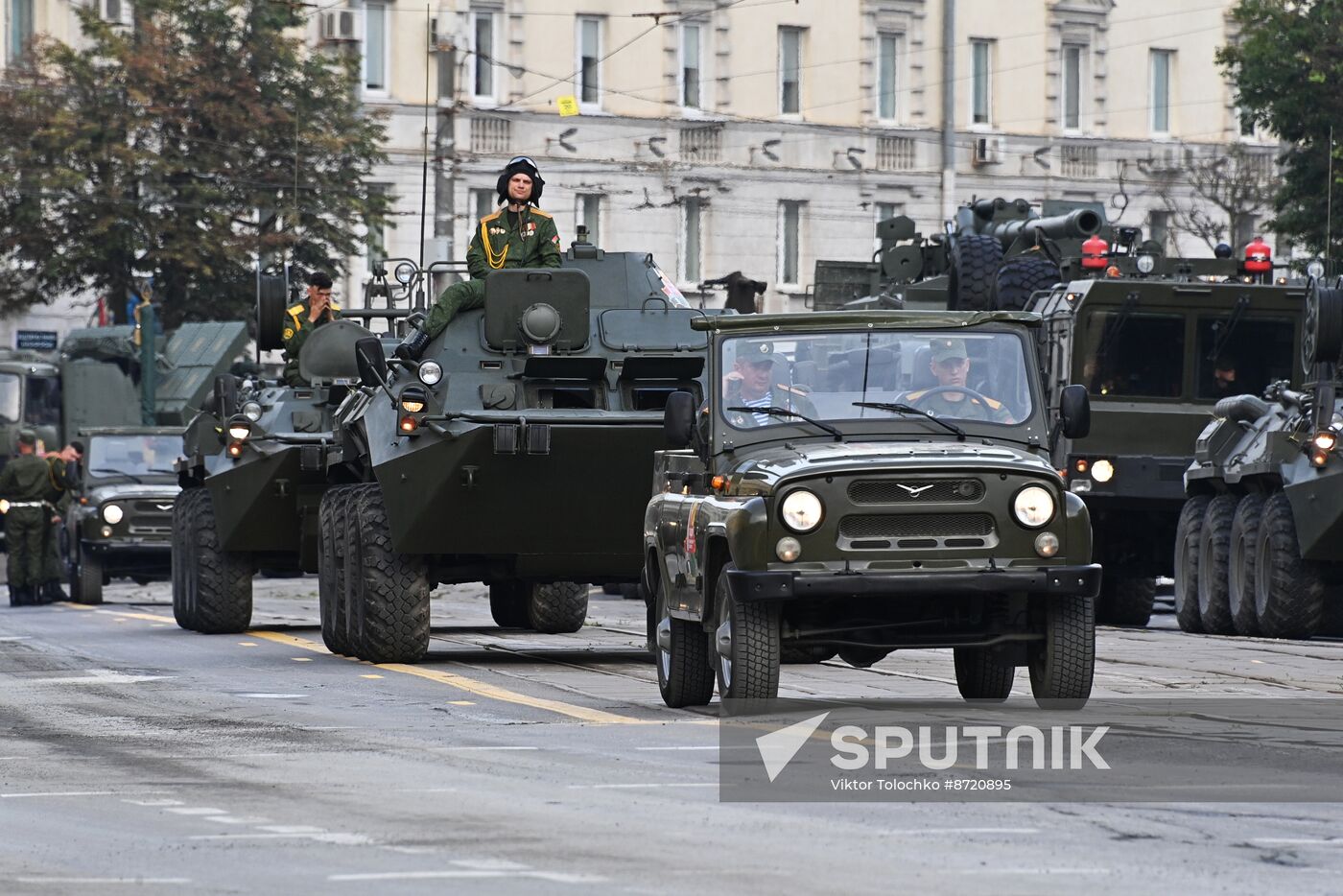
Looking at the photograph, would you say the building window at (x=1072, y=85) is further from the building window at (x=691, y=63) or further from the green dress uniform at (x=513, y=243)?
the green dress uniform at (x=513, y=243)

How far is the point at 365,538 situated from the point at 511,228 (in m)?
2.18

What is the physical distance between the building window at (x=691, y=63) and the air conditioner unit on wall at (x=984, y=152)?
627cm

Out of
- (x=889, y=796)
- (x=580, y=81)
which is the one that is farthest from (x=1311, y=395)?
(x=580, y=81)

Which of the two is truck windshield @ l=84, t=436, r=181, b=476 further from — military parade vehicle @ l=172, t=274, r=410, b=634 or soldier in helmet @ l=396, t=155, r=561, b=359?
soldier in helmet @ l=396, t=155, r=561, b=359

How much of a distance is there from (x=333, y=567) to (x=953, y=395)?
6.42 metres

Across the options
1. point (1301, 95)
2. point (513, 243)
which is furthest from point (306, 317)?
point (1301, 95)

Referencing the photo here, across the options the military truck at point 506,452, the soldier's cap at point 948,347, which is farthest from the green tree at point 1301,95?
the soldier's cap at point 948,347

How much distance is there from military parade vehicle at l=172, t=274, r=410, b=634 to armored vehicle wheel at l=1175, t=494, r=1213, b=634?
244 inches

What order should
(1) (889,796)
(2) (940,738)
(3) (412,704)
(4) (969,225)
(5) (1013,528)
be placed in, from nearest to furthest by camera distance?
(1) (889,796), (2) (940,738), (5) (1013,528), (3) (412,704), (4) (969,225)

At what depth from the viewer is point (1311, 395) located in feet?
71.4

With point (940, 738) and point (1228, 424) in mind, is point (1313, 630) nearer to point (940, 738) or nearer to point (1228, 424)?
point (1228, 424)

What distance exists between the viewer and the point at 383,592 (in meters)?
18.0

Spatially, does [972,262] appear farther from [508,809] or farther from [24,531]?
[508,809]

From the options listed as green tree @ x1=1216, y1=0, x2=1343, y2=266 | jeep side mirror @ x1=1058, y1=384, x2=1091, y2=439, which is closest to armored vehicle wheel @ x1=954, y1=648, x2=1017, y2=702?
jeep side mirror @ x1=1058, y1=384, x2=1091, y2=439
